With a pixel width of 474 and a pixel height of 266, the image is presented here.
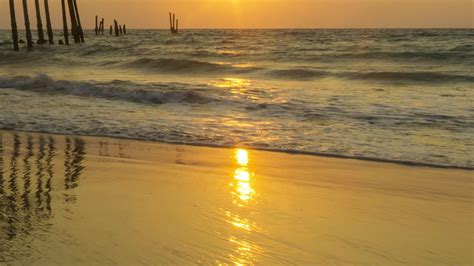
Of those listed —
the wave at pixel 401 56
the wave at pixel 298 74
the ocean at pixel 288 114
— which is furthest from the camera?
the wave at pixel 401 56

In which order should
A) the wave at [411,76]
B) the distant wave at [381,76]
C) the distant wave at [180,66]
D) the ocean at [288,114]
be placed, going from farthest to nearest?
the distant wave at [180,66] < the distant wave at [381,76] < the wave at [411,76] < the ocean at [288,114]

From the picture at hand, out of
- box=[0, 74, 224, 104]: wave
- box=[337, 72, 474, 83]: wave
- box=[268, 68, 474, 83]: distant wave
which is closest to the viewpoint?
box=[0, 74, 224, 104]: wave

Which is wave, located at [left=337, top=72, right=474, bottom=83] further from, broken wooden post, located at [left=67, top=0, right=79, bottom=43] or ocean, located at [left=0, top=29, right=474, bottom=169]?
broken wooden post, located at [left=67, top=0, right=79, bottom=43]

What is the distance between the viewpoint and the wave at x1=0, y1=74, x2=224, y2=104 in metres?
10.9

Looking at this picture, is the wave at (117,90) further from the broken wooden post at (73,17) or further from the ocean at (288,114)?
the broken wooden post at (73,17)

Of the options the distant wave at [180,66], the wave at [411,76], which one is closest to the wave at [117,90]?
the wave at [411,76]

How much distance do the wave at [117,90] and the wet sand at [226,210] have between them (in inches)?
194

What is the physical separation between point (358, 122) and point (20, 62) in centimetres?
1997

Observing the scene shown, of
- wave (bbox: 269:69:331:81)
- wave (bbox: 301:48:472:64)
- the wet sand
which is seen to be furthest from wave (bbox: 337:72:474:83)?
the wet sand

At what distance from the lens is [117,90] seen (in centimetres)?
1179

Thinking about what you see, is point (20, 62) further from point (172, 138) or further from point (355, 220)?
point (355, 220)

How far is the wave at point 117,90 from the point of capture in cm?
1085

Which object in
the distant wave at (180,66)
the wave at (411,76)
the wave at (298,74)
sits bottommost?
the distant wave at (180,66)

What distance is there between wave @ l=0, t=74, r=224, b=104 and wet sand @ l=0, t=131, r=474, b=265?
4.93m
